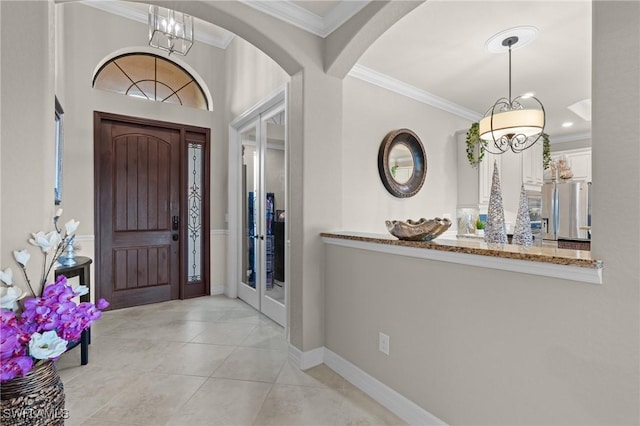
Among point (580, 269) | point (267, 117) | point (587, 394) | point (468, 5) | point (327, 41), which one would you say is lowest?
point (587, 394)

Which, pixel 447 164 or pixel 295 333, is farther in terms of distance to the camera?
pixel 447 164

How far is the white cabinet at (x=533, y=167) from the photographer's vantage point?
4797 millimetres

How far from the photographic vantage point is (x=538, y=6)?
2.24 metres

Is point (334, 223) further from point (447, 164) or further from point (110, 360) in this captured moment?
point (447, 164)

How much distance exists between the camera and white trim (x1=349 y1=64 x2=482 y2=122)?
3.32 metres

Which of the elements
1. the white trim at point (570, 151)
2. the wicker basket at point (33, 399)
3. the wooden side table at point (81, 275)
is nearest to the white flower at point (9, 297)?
the wicker basket at point (33, 399)

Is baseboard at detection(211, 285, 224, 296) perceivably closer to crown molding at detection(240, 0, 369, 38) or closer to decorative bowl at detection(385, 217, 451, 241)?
decorative bowl at detection(385, 217, 451, 241)

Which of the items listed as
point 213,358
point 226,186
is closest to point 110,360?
point 213,358

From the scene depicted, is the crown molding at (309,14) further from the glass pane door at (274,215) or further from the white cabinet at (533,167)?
the white cabinet at (533,167)

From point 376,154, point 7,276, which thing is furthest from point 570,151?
point 7,276

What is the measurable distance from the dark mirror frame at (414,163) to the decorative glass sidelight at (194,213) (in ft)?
7.76

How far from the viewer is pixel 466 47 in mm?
2822

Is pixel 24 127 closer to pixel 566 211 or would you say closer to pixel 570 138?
pixel 566 211

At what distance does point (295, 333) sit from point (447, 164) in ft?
9.89
